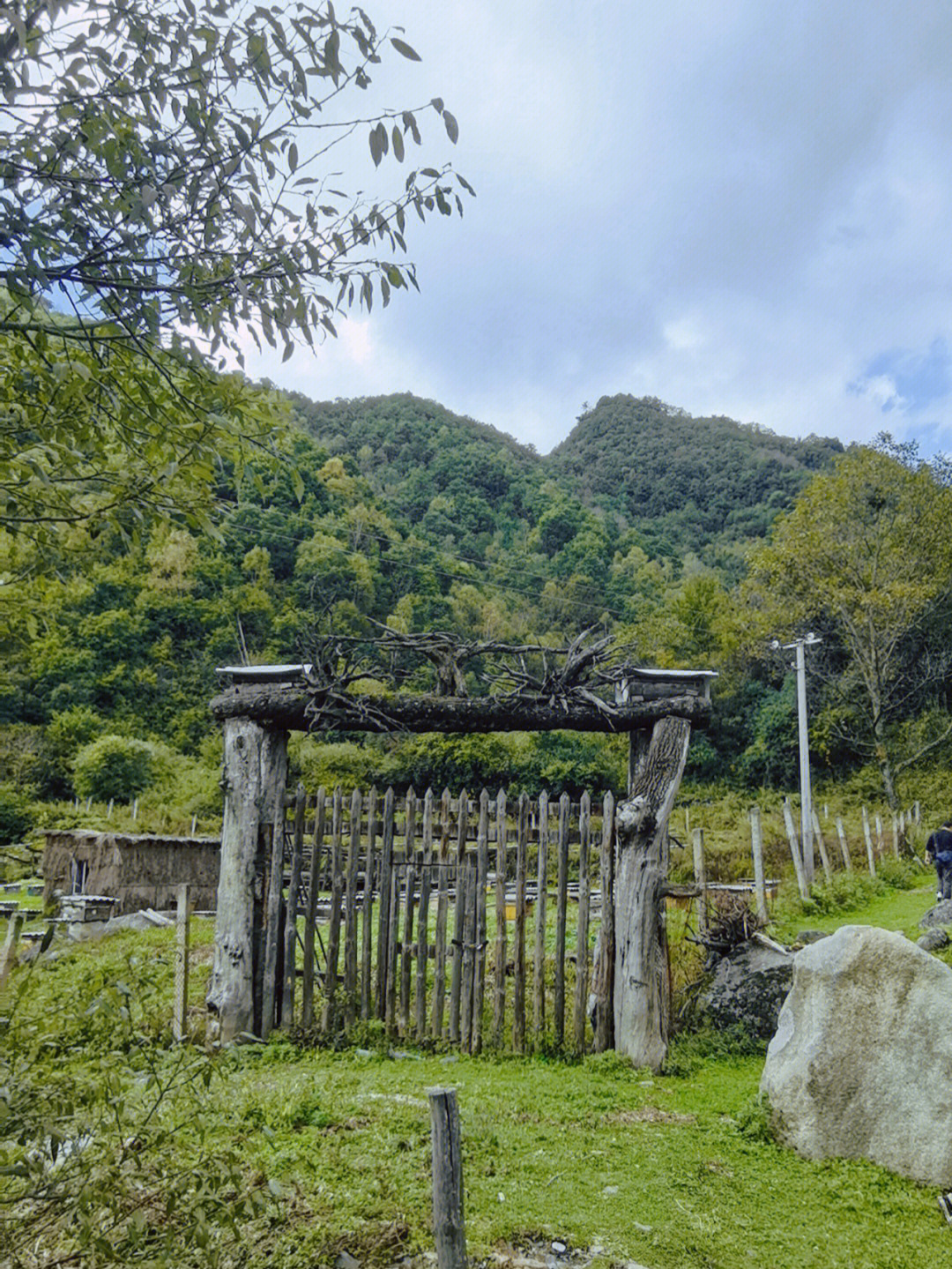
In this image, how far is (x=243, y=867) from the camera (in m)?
7.24

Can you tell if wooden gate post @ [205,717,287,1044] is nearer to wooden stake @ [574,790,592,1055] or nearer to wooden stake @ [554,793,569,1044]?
wooden stake @ [554,793,569,1044]

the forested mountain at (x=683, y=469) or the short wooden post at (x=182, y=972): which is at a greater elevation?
the forested mountain at (x=683, y=469)

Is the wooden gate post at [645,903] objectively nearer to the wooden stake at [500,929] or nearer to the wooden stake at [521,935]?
the wooden stake at [521,935]

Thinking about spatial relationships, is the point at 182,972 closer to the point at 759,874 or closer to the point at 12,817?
the point at 759,874

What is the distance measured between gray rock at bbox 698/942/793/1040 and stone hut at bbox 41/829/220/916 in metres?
13.0

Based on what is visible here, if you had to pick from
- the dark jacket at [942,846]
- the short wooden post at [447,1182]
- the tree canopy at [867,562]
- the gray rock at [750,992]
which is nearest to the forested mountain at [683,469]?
the tree canopy at [867,562]

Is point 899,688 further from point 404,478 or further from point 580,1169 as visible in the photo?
point 404,478

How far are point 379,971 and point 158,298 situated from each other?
19.5 feet

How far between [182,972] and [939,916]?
32.8 ft

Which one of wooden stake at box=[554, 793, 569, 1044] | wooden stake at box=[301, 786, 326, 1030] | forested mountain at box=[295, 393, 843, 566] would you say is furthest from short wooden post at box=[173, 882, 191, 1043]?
forested mountain at box=[295, 393, 843, 566]

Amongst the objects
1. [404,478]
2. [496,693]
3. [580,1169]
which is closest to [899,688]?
[496,693]

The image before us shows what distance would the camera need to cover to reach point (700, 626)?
133 ft

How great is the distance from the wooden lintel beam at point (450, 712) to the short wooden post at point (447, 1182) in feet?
13.6

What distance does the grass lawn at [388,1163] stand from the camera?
2.32m
